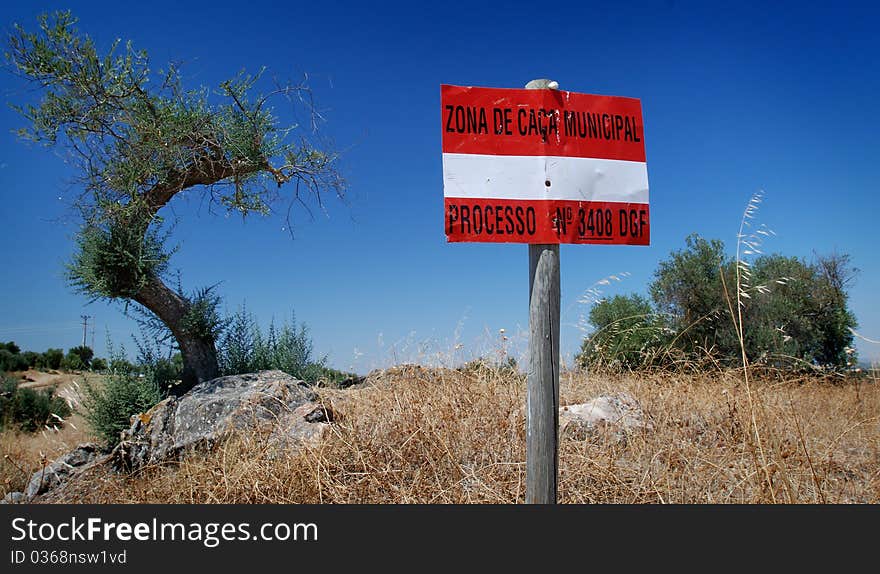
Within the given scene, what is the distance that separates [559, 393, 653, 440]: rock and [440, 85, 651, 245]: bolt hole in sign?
86.6 inches

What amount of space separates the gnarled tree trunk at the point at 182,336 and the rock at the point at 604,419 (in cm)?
610

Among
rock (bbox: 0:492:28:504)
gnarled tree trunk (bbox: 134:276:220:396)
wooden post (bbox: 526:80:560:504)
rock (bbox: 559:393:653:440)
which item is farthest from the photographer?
gnarled tree trunk (bbox: 134:276:220:396)

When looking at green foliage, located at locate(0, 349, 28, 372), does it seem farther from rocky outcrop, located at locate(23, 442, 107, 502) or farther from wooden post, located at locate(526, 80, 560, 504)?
wooden post, located at locate(526, 80, 560, 504)

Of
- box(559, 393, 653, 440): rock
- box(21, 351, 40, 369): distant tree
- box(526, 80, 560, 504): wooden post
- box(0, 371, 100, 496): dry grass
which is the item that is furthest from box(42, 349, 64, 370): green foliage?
box(526, 80, 560, 504): wooden post

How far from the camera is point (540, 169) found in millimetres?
2904

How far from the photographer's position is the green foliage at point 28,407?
41.0 feet

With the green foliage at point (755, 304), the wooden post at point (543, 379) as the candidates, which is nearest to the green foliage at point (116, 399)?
the wooden post at point (543, 379)

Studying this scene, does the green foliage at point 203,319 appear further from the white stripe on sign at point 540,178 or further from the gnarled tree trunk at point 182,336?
the white stripe on sign at point 540,178

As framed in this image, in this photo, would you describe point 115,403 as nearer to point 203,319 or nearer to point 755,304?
point 203,319

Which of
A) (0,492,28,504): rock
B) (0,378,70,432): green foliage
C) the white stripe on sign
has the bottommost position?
(0,492,28,504): rock

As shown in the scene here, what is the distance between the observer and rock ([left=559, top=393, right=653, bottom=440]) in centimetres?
480

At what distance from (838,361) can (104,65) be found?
1605 centimetres

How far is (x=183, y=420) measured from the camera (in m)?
6.17
